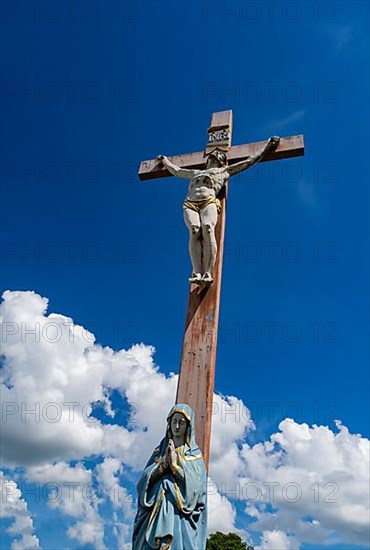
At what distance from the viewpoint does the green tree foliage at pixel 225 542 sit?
24281 mm

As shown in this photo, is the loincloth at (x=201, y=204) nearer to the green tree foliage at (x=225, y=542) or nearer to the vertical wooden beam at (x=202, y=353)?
the vertical wooden beam at (x=202, y=353)

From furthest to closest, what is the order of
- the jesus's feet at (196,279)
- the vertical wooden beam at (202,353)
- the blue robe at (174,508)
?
1. the jesus's feet at (196,279)
2. the vertical wooden beam at (202,353)
3. the blue robe at (174,508)

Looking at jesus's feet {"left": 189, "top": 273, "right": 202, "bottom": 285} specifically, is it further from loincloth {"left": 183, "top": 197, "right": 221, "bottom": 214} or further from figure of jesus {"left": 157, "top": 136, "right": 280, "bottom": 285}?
loincloth {"left": 183, "top": 197, "right": 221, "bottom": 214}

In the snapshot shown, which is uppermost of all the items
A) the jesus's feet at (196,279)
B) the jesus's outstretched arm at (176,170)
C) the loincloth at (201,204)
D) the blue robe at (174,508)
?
the jesus's outstretched arm at (176,170)

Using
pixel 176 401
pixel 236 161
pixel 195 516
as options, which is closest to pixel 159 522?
pixel 195 516

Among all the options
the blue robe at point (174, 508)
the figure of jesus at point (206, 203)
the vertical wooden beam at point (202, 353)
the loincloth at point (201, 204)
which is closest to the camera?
the blue robe at point (174, 508)

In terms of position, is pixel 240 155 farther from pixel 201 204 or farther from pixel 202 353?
pixel 202 353

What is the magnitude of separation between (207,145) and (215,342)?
127 inches

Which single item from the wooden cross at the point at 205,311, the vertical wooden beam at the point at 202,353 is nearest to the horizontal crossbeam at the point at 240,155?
the wooden cross at the point at 205,311

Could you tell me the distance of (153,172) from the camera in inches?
302

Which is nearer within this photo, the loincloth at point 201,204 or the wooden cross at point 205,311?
the wooden cross at point 205,311

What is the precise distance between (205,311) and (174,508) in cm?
234

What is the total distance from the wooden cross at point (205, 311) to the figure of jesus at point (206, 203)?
0.37 ft

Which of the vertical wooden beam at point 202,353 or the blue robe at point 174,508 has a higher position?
the vertical wooden beam at point 202,353
